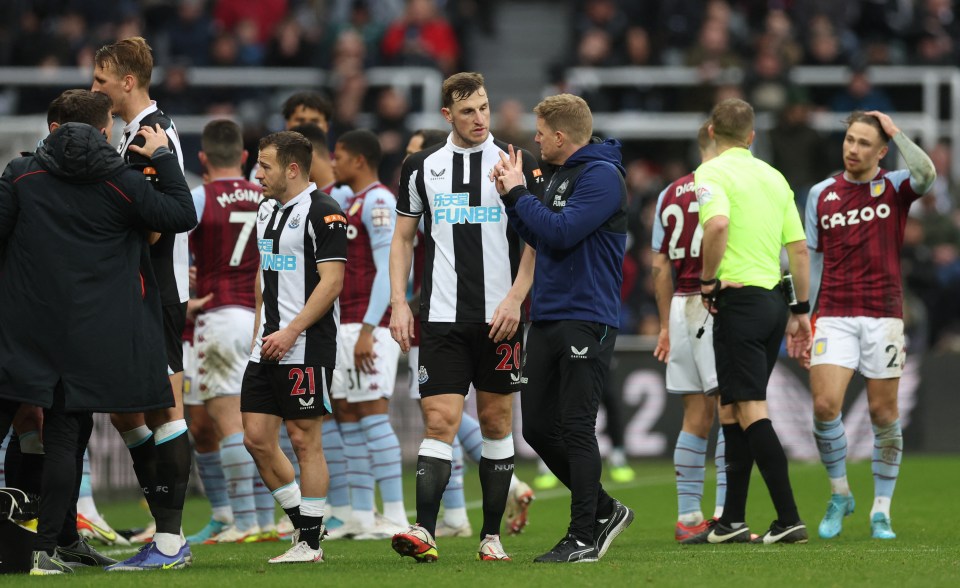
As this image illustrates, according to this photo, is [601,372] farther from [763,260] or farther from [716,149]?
[716,149]

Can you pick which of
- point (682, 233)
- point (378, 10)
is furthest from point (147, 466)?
point (378, 10)

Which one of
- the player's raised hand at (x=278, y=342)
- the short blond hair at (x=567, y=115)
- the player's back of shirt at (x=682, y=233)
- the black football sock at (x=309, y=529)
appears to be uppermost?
the short blond hair at (x=567, y=115)

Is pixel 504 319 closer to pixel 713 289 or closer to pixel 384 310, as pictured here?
pixel 713 289

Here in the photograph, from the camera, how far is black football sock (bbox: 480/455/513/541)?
753 cm

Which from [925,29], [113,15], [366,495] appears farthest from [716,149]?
[113,15]

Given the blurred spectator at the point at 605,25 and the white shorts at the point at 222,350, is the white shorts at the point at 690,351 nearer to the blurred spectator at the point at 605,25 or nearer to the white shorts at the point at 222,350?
the white shorts at the point at 222,350

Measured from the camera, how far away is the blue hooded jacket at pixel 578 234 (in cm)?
732

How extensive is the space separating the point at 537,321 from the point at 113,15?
50.1 feet

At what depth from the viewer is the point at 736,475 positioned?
8789 mm

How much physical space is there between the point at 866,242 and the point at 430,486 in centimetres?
351

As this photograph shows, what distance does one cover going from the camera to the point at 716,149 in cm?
921

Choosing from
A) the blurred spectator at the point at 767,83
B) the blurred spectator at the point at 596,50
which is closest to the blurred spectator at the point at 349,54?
the blurred spectator at the point at 596,50

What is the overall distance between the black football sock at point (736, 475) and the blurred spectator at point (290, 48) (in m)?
12.8

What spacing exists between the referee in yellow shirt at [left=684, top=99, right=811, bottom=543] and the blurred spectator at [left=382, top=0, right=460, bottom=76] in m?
11.6
